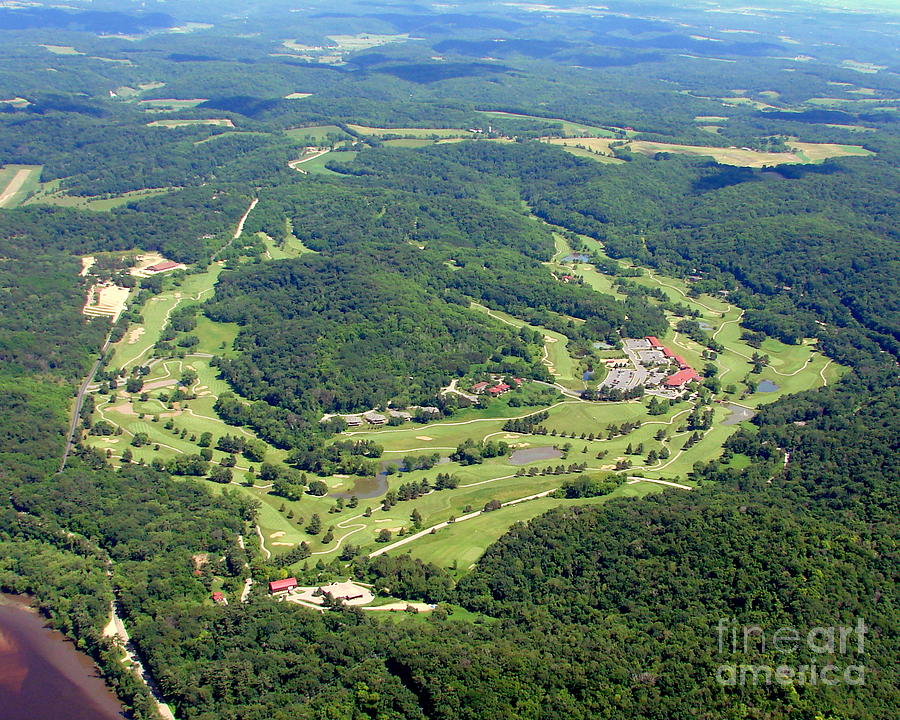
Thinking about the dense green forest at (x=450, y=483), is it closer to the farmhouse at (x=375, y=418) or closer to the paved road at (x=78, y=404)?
the paved road at (x=78, y=404)

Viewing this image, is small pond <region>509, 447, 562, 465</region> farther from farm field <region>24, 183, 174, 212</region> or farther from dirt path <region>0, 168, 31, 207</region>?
dirt path <region>0, 168, 31, 207</region>

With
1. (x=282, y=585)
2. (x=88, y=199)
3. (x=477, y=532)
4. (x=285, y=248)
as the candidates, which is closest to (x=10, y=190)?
(x=88, y=199)

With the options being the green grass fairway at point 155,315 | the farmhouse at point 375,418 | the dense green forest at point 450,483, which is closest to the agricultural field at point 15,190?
the dense green forest at point 450,483

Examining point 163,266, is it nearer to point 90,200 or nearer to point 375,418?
point 90,200

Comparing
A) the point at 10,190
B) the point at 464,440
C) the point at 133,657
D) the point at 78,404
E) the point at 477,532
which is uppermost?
the point at 10,190

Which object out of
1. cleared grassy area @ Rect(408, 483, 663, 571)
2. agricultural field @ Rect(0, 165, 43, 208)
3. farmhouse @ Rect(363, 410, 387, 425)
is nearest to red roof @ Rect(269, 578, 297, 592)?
cleared grassy area @ Rect(408, 483, 663, 571)

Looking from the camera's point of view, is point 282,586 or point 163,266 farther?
point 163,266
